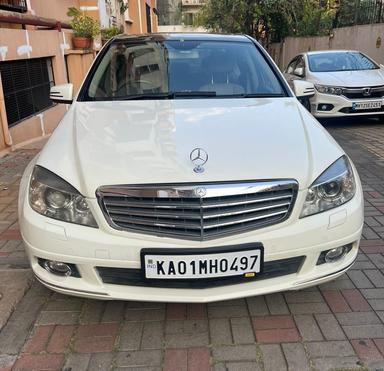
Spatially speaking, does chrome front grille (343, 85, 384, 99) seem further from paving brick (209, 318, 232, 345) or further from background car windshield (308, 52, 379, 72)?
paving brick (209, 318, 232, 345)

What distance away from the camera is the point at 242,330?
2.48 metres

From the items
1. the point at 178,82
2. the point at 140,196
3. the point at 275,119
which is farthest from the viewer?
the point at 178,82

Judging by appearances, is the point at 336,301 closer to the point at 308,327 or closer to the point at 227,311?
the point at 308,327

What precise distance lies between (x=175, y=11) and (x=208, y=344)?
183ft

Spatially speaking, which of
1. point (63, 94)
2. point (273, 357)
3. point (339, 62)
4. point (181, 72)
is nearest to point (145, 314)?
point (273, 357)

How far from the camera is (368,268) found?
308cm

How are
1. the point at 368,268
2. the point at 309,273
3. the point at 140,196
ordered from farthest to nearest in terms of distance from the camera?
the point at 368,268
the point at 309,273
the point at 140,196

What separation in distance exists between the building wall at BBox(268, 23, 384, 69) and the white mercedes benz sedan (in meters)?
11.6

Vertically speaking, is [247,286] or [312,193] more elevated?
[312,193]

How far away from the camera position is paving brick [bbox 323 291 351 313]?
8.68ft

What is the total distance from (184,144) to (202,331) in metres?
1.04

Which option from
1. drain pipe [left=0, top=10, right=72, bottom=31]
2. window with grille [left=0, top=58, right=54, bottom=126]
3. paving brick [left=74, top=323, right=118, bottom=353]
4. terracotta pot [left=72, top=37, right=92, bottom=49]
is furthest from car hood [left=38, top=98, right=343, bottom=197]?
terracotta pot [left=72, top=37, right=92, bottom=49]

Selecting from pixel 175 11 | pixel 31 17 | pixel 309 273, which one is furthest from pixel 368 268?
pixel 175 11

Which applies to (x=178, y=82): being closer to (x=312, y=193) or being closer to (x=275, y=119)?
(x=275, y=119)
